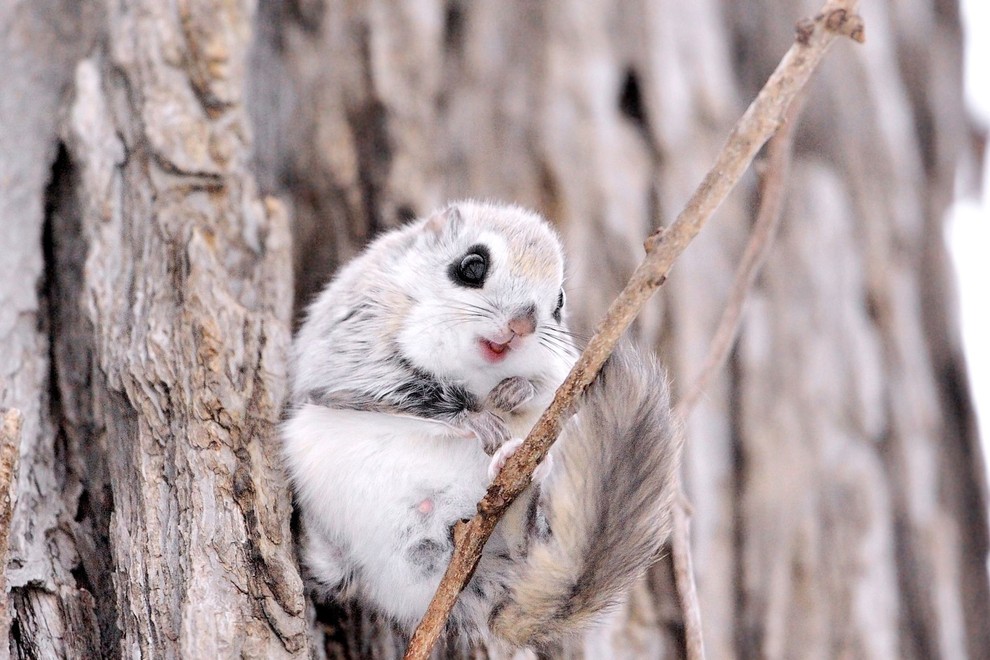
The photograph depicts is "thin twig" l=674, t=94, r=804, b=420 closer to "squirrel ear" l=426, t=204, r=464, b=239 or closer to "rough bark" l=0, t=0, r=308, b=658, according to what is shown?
"squirrel ear" l=426, t=204, r=464, b=239

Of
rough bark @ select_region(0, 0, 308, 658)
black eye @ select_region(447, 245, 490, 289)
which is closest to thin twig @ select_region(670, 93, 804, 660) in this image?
black eye @ select_region(447, 245, 490, 289)

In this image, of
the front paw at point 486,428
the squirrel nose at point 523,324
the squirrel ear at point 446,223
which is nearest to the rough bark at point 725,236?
the squirrel ear at point 446,223

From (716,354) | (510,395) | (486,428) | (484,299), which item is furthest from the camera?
(716,354)

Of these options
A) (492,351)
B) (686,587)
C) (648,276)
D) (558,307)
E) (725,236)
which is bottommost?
(686,587)

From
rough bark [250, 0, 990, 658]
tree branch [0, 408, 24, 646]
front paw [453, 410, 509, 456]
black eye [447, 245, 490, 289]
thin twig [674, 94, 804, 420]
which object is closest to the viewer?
tree branch [0, 408, 24, 646]

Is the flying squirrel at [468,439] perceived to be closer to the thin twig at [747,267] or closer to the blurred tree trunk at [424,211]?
the blurred tree trunk at [424,211]

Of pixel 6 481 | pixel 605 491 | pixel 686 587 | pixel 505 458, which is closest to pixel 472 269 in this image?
pixel 505 458

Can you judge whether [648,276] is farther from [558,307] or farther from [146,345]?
[146,345]

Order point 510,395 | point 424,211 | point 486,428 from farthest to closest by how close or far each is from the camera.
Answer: point 424,211
point 510,395
point 486,428
